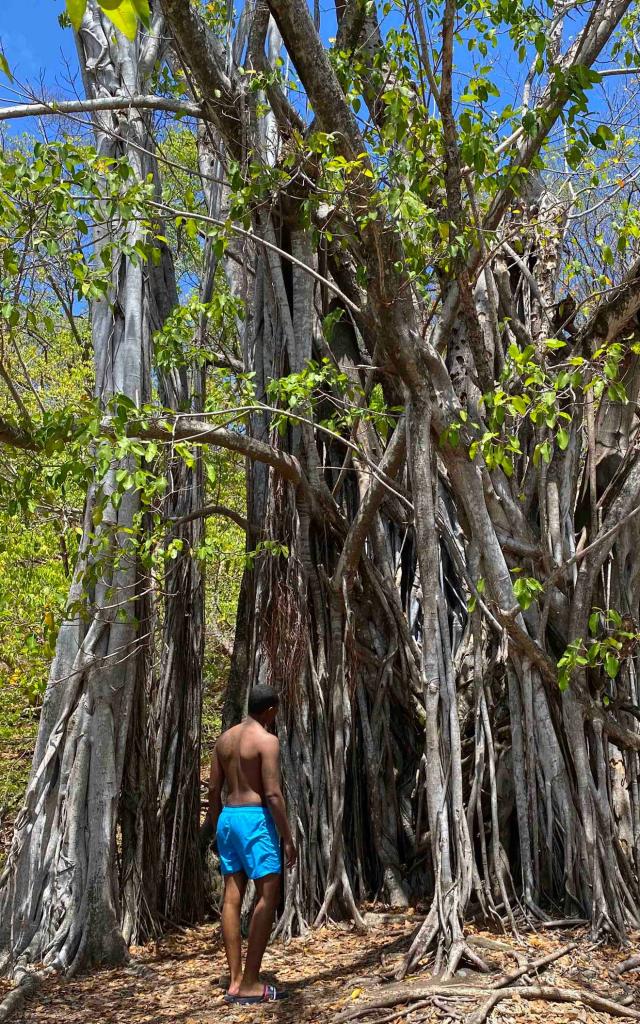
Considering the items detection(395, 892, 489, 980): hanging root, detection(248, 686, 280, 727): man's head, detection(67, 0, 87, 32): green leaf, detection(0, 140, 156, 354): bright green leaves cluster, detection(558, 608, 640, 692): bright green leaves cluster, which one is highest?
detection(0, 140, 156, 354): bright green leaves cluster

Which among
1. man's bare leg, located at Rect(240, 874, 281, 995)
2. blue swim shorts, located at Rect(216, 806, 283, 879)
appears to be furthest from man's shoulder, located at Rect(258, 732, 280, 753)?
man's bare leg, located at Rect(240, 874, 281, 995)

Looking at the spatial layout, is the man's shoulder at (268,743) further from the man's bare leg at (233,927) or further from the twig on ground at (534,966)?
the twig on ground at (534,966)

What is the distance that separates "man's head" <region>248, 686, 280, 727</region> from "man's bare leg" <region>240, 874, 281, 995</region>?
2.33 feet

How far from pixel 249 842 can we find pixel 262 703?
622 mm

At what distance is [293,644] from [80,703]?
1331 millimetres

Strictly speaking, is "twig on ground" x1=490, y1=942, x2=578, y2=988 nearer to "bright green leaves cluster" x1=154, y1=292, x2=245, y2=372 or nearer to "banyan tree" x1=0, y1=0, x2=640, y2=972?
"banyan tree" x1=0, y1=0, x2=640, y2=972

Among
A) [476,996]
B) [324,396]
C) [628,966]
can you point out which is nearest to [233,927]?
[476,996]

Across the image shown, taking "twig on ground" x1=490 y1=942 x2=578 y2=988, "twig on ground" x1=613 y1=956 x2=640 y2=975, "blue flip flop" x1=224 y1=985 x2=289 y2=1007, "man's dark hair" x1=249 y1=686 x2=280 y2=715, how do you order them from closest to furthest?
"twig on ground" x1=490 y1=942 x2=578 y2=988 < "twig on ground" x1=613 y1=956 x2=640 y2=975 < "blue flip flop" x1=224 y1=985 x2=289 y2=1007 < "man's dark hair" x1=249 y1=686 x2=280 y2=715

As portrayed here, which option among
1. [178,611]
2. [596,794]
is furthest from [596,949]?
[178,611]

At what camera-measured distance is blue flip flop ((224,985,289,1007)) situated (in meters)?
4.30

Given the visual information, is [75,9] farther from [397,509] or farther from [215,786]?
[397,509]

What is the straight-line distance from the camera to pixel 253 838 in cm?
442

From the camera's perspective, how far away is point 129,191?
4.74m

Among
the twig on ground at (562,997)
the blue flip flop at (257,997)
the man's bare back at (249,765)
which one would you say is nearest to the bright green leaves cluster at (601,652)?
the twig on ground at (562,997)
